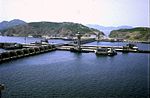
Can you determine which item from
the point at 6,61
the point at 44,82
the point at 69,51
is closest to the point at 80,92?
the point at 44,82

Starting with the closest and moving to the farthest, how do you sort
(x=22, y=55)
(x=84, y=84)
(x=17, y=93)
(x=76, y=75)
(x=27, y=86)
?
1. (x=17, y=93)
2. (x=27, y=86)
3. (x=84, y=84)
4. (x=76, y=75)
5. (x=22, y=55)

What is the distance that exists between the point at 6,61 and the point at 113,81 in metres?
37.9

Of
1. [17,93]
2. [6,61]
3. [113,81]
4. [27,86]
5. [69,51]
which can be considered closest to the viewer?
[17,93]

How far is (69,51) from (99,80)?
221ft

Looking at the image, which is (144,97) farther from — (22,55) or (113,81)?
(22,55)

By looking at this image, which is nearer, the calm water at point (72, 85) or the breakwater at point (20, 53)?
the calm water at point (72, 85)

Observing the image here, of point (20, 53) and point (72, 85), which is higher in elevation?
point (20, 53)

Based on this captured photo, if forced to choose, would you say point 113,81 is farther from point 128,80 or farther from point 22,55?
point 22,55

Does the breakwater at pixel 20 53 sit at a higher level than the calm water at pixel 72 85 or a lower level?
higher

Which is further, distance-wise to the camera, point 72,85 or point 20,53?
point 20,53

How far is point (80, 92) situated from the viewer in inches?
1650

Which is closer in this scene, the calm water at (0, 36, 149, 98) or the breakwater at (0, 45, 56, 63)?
the calm water at (0, 36, 149, 98)

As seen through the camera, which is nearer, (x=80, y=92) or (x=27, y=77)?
(x=80, y=92)

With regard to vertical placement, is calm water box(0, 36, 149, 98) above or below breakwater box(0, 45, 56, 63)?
below
